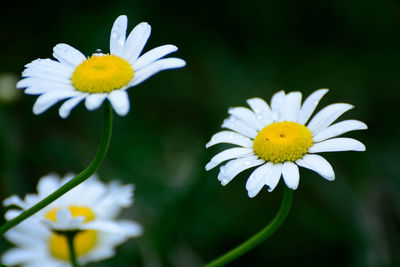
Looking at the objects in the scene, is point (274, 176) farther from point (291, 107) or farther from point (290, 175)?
point (291, 107)

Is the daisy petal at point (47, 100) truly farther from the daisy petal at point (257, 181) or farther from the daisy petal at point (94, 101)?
the daisy petal at point (257, 181)

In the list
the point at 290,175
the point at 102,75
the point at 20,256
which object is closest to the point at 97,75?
the point at 102,75

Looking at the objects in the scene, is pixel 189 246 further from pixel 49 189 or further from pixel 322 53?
pixel 322 53

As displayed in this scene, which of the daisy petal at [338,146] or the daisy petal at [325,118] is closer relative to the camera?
the daisy petal at [338,146]

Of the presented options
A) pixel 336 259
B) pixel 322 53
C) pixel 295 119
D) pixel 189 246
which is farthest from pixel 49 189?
pixel 322 53

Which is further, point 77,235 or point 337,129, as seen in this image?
point 77,235

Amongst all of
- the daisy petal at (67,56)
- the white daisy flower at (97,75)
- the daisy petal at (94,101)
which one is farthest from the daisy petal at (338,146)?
the daisy petal at (67,56)
